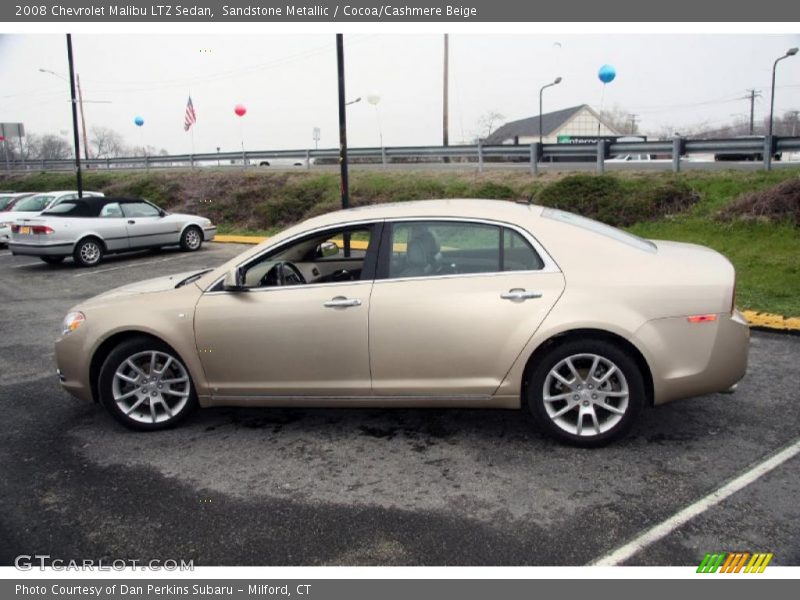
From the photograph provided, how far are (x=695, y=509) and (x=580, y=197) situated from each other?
11.0 m

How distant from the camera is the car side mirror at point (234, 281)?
459 cm

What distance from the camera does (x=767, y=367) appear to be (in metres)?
5.76

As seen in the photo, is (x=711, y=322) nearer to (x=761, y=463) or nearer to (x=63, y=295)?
(x=761, y=463)

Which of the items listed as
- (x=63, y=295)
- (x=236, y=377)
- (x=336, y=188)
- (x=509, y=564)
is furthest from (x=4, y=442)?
(x=336, y=188)

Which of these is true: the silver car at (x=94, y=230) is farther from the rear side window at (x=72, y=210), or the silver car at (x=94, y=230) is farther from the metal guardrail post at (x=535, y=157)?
the metal guardrail post at (x=535, y=157)

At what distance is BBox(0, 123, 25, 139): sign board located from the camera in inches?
1607

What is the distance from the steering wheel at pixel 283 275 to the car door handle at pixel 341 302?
48cm

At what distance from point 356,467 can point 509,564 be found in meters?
1.33

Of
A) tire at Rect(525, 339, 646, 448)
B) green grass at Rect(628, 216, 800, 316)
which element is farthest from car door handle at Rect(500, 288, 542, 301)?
green grass at Rect(628, 216, 800, 316)

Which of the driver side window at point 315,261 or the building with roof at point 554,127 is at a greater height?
the building with roof at point 554,127

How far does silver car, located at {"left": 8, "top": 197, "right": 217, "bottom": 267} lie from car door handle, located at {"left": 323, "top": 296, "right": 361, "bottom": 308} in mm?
11035

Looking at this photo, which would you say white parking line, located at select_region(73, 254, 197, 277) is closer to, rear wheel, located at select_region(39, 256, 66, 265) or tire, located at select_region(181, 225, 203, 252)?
tire, located at select_region(181, 225, 203, 252)

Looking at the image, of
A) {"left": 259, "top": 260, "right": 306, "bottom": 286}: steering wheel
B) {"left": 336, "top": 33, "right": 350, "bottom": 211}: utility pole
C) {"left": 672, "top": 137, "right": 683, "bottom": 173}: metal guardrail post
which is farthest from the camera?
{"left": 672, "top": 137, "right": 683, "bottom": 173}: metal guardrail post

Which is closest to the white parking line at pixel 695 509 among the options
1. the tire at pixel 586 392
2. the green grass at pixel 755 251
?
the tire at pixel 586 392
